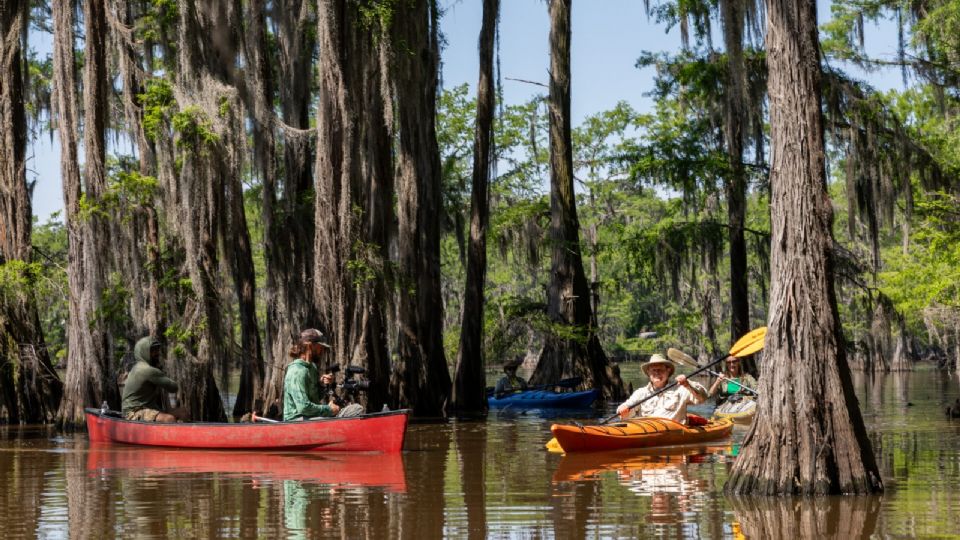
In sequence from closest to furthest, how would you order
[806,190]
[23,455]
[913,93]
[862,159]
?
[806,190], [23,455], [862,159], [913,93]

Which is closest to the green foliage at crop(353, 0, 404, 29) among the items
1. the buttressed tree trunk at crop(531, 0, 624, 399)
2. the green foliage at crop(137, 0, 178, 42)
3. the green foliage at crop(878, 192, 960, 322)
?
the green foliage at crop(137, 0, 178, 42)

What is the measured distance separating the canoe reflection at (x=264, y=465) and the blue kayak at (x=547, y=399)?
991 cm

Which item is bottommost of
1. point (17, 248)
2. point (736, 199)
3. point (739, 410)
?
point (739, 410)

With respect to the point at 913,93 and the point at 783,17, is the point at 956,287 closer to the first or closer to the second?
the point at 783,17

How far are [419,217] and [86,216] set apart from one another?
21.1 ft

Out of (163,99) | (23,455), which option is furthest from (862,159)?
(23,455)

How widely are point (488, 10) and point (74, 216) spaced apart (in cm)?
948

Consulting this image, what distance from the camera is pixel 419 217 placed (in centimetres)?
2272

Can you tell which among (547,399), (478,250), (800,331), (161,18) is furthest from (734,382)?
(161,18)

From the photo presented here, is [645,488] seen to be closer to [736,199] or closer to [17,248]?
[17,248]

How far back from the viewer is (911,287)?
22.6 m

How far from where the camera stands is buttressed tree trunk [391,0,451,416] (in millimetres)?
21484

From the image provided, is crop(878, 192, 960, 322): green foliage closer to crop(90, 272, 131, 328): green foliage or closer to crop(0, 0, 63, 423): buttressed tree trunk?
crop(90, 272, 131, 328): green foliage

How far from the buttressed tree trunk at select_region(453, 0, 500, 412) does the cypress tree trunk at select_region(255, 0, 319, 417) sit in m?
3.46
